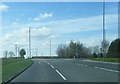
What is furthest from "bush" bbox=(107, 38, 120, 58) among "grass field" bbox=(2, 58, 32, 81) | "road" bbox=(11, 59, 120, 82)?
"road" bbox=(11, 59, 120, 82)

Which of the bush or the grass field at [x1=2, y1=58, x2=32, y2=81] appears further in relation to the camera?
the bush

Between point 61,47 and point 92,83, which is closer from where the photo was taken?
point 92,83

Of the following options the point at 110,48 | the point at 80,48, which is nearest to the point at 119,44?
the point at 110,48

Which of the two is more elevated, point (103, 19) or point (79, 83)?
point (103, 19)

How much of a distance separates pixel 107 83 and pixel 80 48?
13172 centimetres

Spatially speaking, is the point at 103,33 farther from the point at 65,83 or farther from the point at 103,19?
the point at 65,83

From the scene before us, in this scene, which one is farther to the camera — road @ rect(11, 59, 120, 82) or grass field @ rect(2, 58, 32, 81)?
grass field @ rect(2, 58, 32, 81)

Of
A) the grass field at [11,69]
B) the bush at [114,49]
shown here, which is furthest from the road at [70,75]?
the bush at [114,49]

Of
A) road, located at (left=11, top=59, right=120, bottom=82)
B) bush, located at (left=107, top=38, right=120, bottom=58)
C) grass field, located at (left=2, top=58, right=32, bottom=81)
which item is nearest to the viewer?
road, located at (left=11, top=59, right=120, bottom=82)

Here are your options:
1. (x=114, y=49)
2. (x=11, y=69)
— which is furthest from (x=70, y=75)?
(x=114, y=49)

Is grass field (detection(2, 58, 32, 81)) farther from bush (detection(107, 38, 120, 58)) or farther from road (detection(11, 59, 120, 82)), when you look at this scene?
bush (detection(107, 38, 120, 58))

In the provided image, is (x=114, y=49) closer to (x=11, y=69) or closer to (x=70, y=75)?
(x=11, y=69)

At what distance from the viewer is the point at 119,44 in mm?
112625

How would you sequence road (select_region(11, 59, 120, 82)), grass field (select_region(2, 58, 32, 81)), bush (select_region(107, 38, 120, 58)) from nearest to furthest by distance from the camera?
road (select_region(11, 59, 120, 82))
grass field (select_region(2, 58, 32, 81))
bush (select_region(107, 38, 120, 58))
